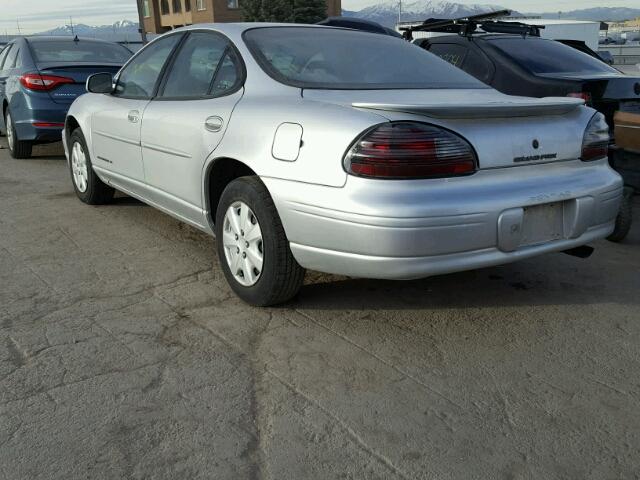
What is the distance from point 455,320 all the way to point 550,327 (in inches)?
18.3

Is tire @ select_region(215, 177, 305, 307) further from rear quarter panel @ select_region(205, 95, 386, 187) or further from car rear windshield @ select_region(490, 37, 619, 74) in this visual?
car rear windshield @ select_region(490, 37, 619, 74)

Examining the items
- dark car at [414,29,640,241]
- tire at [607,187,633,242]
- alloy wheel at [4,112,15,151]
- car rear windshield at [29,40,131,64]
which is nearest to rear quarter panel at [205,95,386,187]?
tire at [607,187,633,242]

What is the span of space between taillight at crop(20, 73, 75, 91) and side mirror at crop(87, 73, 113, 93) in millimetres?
2901

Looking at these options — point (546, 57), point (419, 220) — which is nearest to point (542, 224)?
point (419, 220)

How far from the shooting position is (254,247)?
133 inches

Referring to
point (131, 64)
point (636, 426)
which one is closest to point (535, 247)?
point (636, 426)

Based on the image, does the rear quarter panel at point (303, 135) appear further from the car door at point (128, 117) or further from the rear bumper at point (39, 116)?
the rear bumper at point (39, 116)

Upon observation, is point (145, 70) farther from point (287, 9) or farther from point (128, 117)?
point (287, 9)

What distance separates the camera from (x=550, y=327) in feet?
10.7

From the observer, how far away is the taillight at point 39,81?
766 cm

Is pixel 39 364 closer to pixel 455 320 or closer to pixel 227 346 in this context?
pixel 227 346

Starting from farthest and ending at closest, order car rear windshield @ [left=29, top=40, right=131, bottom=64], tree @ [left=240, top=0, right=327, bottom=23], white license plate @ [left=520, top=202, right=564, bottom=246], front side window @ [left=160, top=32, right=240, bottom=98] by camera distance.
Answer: tree @ [left=240, top=0, right=327, bottom=23], car rear windshield @ [left=29, top=40, right=131, bottom=64], front side window @ [left=160, top=32, right=240, bottom=98], white license plate @ [left=520, top=202, right=564, bottom=246]

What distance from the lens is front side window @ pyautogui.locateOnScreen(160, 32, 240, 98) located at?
375 centimetres

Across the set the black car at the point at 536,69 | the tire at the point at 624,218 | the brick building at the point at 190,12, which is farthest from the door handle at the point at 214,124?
the brick building at the point at 190,12
